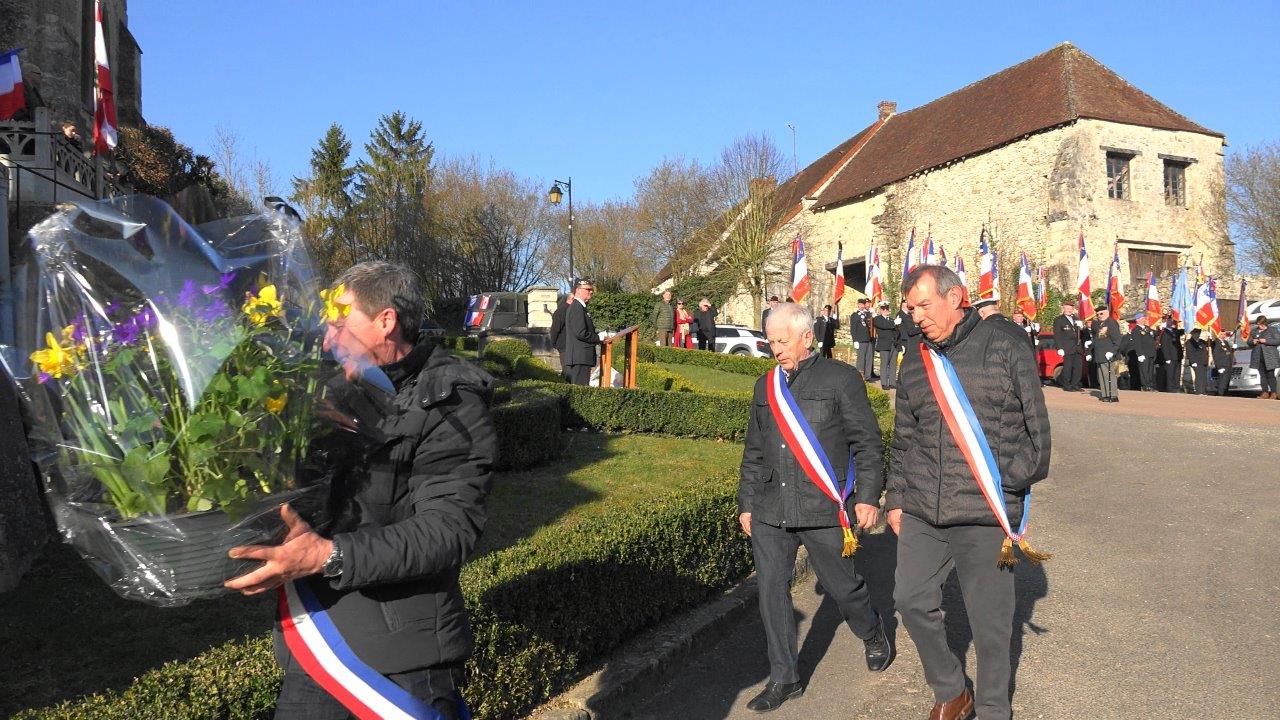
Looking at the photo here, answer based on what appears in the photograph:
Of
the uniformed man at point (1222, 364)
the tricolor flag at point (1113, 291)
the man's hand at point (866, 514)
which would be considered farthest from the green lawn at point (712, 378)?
the man's hand at point (866, 514)

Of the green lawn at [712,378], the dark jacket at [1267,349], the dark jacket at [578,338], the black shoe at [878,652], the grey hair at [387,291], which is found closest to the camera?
the grey hair at [387,291]

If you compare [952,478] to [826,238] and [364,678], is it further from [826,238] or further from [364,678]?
[826,238]

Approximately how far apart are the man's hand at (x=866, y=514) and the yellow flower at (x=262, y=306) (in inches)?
135

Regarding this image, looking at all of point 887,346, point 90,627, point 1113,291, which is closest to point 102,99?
point 90,627

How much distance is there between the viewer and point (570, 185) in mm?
34219

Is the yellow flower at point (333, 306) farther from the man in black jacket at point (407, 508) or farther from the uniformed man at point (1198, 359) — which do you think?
the uniformed man at point (1198, 359)

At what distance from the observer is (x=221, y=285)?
6.79 feet

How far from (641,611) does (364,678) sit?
3.24m

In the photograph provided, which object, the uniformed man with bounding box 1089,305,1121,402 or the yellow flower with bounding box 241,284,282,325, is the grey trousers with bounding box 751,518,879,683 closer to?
the yellow flower with bounding box 241,284,282,325

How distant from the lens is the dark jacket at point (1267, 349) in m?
19.2

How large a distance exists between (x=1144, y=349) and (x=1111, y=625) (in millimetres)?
17087

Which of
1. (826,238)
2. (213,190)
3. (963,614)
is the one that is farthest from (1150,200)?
(963,614)

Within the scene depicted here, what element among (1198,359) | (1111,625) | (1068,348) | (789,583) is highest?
(1068,348)

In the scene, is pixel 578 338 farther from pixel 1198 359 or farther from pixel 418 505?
pixel 1198 359
